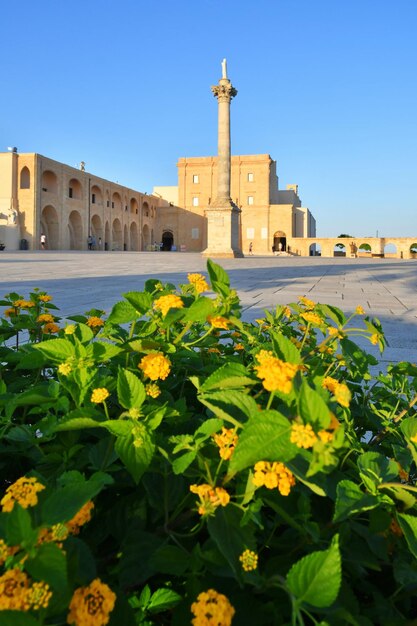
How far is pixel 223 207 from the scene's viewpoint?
21156 mm

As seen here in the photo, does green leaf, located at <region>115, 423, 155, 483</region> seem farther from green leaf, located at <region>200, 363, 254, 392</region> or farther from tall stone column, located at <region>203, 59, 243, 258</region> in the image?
tall stone column, located at <region>203, 59, 243, 258</region>

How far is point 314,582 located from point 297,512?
230mm

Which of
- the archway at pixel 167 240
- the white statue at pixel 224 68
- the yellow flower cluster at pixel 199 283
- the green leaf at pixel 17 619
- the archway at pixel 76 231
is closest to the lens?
the green leaf at pixel 17 619

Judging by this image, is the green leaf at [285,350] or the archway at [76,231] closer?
the green leaf at [285,350]

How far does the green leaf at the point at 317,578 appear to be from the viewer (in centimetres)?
52

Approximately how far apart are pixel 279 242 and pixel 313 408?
49198 mm

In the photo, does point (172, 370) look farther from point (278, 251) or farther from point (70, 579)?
point (278, 251)

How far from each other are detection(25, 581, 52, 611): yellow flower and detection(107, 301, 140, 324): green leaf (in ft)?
2.13

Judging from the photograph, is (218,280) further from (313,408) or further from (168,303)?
(313,408)

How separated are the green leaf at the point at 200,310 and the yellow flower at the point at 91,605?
0.53 metres

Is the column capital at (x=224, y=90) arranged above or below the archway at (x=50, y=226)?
above

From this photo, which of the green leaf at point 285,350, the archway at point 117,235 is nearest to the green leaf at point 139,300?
the green leaf at point 285,350

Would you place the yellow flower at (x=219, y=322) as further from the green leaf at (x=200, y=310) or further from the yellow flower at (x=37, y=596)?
the yellow flower at (x=37, y=596)

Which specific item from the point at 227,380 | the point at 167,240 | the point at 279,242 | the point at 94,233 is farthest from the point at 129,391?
the point at 167,240
